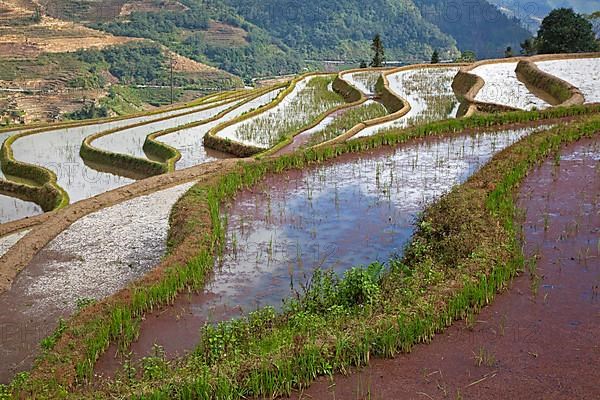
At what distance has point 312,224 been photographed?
7246mm

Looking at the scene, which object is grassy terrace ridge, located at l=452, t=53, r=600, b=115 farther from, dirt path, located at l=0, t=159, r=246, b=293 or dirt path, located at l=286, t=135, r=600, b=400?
dirt path, located at l=286, t=135, r=600, b=400

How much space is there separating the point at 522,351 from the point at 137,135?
14.5 m

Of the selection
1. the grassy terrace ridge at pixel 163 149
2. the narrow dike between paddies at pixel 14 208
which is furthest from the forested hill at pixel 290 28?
the narrow dike between paddies at pixel 14 208

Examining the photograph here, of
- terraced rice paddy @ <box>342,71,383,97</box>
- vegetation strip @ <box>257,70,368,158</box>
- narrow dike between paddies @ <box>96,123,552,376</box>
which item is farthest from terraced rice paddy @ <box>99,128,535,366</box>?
terraced rice paddy @ <box>342,71,383,97</box>

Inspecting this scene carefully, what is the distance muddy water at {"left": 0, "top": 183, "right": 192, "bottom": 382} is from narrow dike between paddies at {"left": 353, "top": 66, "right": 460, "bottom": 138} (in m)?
5.66

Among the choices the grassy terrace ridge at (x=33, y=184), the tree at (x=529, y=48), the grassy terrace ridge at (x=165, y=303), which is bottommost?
the grassy terrace ridge at (x=33, y=184)

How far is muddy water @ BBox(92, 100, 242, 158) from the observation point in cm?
1516

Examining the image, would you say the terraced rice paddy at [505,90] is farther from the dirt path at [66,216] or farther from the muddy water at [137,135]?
the muddy water at [137,135]

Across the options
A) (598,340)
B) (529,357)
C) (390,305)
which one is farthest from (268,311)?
(598,340)

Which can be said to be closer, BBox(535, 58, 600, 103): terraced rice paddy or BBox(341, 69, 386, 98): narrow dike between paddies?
BBox(535, 58, 600, 103): terraced rice paddy

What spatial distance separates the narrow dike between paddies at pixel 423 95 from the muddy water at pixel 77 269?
5657mm

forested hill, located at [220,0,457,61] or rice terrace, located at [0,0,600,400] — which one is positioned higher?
forested hill, located at [220,0,457,61]

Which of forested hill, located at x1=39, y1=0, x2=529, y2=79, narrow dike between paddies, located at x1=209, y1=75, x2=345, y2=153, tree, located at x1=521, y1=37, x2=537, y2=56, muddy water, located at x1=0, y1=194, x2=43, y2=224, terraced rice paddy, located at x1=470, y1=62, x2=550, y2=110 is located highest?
forested hill, located at x1=39, y1=0, x2=529, y2=79

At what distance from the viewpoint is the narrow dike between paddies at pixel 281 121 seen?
1392 cm
